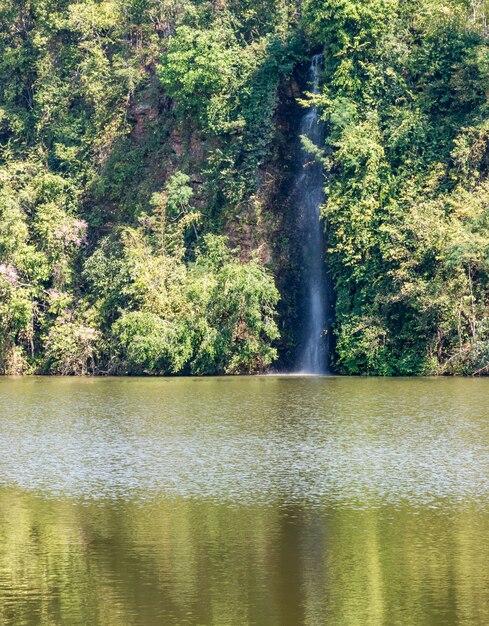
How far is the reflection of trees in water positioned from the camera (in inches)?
572

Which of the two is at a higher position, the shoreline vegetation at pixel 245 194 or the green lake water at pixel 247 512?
the shoreline vegetation at pixel 245 194

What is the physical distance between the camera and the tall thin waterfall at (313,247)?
→ 1934 inches

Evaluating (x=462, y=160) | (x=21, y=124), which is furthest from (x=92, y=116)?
(x=462, y=160)

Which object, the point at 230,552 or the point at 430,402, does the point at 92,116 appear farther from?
the point at 230,552

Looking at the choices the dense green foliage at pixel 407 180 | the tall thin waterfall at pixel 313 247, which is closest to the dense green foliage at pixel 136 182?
the tall thin waterfall at pixel 313 247

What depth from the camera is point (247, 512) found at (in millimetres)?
20375

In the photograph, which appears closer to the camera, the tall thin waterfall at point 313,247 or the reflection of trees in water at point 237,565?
the reflection of trees in water at point 237,565

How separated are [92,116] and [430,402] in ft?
92.4

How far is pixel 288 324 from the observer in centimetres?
4969

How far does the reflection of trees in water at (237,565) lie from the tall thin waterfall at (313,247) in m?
28.1

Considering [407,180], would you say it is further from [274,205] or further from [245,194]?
[245,194]

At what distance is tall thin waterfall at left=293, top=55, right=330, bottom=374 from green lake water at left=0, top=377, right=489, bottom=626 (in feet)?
42.7

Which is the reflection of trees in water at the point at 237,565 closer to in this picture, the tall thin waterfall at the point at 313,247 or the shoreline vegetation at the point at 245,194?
the shoreline vegetation at the point at 245,194

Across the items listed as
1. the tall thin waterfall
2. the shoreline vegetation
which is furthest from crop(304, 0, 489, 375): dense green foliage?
the tall thin waterfall
